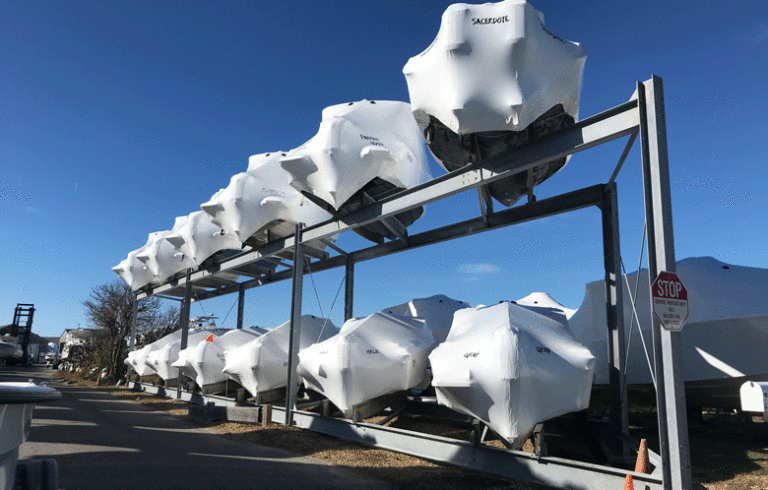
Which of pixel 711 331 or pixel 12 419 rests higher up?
pixel 711 331

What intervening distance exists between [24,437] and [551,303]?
41.1 feet

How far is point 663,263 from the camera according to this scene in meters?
5.51

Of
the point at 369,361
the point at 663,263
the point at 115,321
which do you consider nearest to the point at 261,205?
the point at 369,361

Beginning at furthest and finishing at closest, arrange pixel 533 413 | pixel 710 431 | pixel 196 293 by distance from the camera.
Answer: pixel 196 293
pixel 710 431
pixel 533 413

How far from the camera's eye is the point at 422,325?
1016 cm

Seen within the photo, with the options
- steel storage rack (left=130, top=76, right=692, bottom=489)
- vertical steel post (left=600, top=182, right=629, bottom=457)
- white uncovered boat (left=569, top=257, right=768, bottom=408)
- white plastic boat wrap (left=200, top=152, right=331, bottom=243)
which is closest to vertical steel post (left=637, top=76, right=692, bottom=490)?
steel storage rack (left=130, top=76, right=692, bottom=489)

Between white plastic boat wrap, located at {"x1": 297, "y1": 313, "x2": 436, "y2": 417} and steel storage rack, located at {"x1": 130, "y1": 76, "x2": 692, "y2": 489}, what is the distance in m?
0.75

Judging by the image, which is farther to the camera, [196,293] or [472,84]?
[196,293]

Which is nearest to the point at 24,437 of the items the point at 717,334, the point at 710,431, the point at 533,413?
the point at 533,413

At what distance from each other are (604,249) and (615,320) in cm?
126

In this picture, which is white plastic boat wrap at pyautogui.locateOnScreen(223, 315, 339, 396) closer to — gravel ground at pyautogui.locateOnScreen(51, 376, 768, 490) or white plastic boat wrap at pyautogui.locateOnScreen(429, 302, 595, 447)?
gravel ground at pyautogui.locateOnScreen(51, 376, 768, 490)

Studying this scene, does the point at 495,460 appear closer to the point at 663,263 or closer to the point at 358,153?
the point at 663,263

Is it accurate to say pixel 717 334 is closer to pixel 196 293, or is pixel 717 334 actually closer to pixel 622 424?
pixel 622 424

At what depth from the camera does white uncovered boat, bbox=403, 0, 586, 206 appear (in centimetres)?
637
